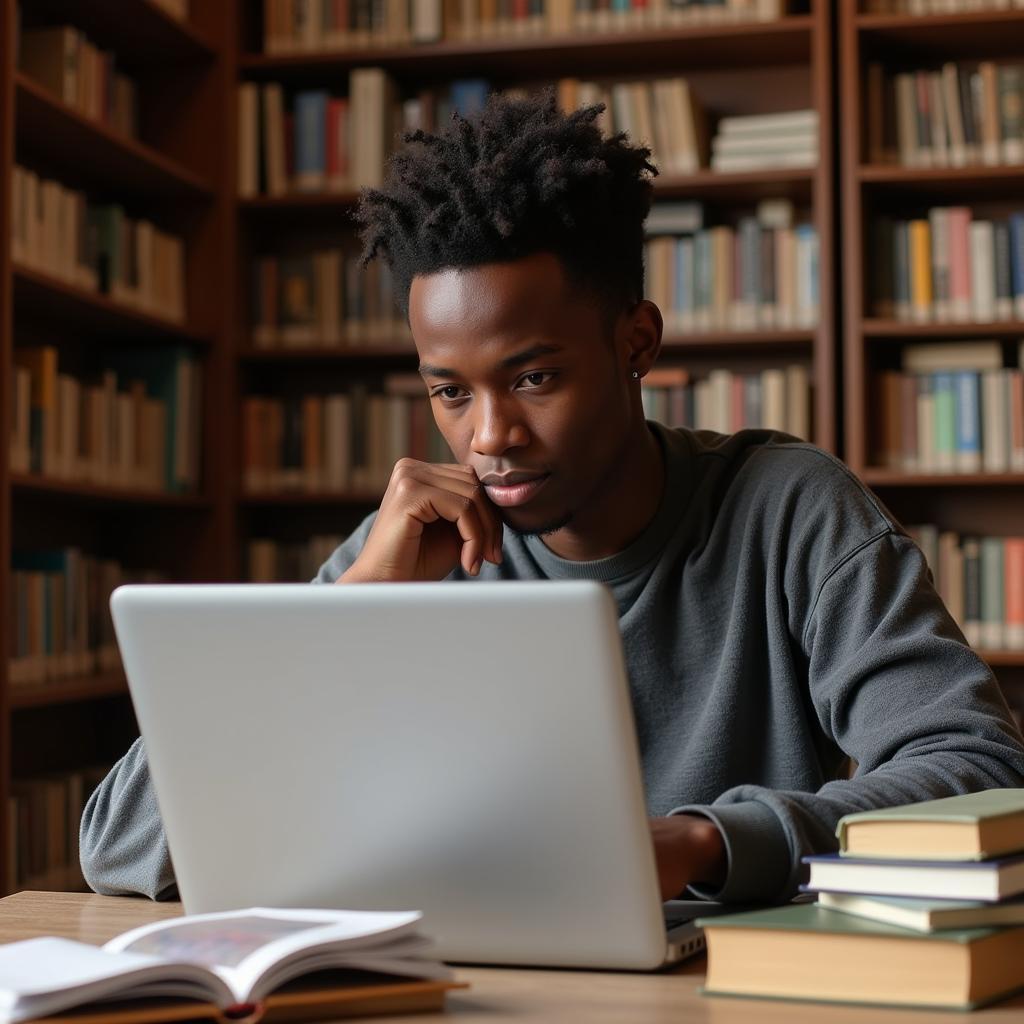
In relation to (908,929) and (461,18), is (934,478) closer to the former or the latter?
(461,18)

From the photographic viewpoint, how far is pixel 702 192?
3.35 metres

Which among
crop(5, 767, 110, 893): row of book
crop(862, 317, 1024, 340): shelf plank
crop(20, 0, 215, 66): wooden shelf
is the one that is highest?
crop(20, 0, 215, 66): wooden shelf

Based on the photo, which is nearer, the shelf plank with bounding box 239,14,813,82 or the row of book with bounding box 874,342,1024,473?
the row of book with bounding box 874,342,1024,473

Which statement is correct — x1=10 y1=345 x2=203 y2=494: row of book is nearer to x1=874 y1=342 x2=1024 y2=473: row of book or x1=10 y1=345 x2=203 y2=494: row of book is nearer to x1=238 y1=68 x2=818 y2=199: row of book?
x1=238 y1=68 x2=818 y2=199: row of book

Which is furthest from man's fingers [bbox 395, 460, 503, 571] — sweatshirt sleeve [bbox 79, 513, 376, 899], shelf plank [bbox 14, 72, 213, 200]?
shelf plank [bbox 14, 72, 213, 200]

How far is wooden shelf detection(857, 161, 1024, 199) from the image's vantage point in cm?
313

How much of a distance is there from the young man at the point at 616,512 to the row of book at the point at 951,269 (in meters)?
1.76

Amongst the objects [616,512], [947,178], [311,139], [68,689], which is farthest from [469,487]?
[311,139]

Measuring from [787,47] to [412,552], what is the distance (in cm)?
231

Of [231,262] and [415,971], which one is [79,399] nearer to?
[231,262]

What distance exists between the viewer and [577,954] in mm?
884

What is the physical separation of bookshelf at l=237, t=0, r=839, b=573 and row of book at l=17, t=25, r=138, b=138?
383mm

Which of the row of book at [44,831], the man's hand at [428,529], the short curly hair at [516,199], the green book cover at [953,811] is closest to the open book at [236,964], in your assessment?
the green book cover at [953,811]

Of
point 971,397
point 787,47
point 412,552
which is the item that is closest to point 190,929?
point 412,552
